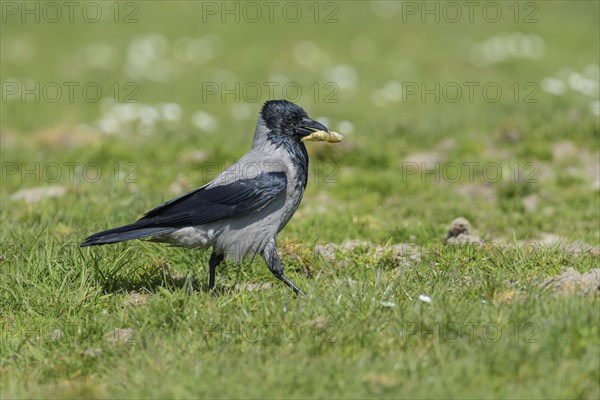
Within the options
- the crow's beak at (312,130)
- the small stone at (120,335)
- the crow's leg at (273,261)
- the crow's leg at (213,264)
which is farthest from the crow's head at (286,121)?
the small stone at (120,335)

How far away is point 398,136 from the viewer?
11945 millimetres

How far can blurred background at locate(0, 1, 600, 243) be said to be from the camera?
30.7 ft

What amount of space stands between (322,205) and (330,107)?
6.13m

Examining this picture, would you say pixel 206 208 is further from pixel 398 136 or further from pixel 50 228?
pixel 398 136

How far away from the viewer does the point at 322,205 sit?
31.1 feet

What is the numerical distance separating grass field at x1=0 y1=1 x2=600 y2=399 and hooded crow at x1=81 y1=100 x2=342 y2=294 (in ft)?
1.07

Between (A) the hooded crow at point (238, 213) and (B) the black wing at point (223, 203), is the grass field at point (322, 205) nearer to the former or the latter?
(A) the hooded crow at point (238, 213)

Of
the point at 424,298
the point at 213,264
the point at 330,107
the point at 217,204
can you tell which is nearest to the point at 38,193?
the point at 213,264

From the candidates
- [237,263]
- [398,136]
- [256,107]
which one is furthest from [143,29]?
[237,263]

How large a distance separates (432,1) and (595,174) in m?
15.1

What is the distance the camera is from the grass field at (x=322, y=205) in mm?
4664

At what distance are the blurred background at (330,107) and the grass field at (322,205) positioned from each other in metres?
0.05

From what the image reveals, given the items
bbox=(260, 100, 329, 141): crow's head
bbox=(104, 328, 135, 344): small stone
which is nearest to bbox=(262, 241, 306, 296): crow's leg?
bbox=(260, 100, 329, 141): crow's head

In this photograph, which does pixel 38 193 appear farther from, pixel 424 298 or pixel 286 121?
pixel 424 298
